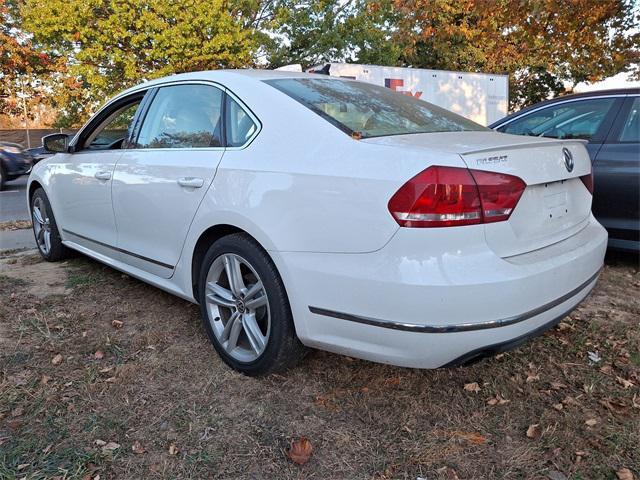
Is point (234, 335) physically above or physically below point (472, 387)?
above

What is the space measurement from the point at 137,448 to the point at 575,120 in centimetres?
443

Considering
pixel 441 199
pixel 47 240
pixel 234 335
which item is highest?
pixel 441 199

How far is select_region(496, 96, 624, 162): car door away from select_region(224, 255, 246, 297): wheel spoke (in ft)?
11.0

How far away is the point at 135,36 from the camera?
16.7 meters

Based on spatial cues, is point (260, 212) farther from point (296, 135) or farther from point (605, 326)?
point (605, 326)

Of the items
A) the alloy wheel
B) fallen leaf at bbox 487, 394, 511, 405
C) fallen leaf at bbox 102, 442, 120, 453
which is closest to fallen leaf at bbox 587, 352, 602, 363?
fallen leaf at bbox 487, 394, 511, 405

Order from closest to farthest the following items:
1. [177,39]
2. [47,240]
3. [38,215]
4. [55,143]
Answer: [55,143] → [47,240] → [38,215] → [177,39]

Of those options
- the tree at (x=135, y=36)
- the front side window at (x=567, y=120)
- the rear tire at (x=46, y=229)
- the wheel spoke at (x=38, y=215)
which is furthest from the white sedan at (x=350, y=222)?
the tree at (x=135, y=36)

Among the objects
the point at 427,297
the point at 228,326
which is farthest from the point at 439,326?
the point at 228,326

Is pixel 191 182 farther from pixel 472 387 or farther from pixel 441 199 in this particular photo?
pixel 472 387

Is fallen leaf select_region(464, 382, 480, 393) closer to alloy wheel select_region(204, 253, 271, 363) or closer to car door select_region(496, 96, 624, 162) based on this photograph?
alloy wheel select_region(204, 253, 271, 363)

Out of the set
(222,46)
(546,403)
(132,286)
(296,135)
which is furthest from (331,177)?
(222,46)

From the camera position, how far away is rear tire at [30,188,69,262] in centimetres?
471

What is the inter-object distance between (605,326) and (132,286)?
3403 millimetres
